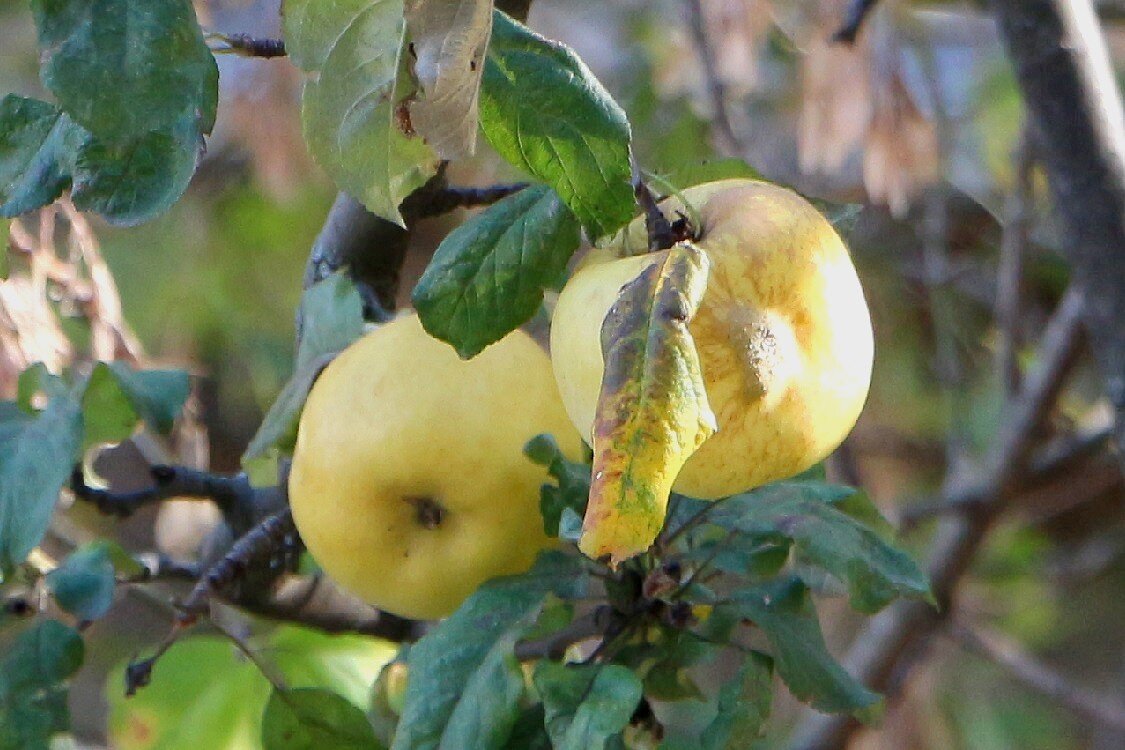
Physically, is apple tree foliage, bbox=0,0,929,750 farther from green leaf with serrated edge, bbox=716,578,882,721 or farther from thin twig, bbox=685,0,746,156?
thin twig, bbox=685,0,746,156

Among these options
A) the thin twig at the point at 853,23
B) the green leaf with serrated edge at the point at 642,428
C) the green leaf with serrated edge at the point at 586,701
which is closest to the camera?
the green leaf with serrated edge at the point at 642,428

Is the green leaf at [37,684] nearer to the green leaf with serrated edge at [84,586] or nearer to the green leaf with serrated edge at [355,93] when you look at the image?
the green leaf with serrated edge at [84,586]

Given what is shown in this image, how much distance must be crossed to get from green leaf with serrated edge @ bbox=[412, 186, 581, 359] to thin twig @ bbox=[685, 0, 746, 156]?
976 millimetres

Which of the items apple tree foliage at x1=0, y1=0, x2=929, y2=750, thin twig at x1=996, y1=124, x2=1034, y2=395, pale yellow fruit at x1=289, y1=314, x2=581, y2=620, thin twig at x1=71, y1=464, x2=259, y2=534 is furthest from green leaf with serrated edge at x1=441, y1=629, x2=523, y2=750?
thin twig at x1=996, y1=124, x2=1034, y2=395

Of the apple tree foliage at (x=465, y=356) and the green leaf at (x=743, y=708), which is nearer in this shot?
the apple tree foliage at (x=465, y=356)

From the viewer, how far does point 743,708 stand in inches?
27.0

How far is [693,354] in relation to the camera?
51cm

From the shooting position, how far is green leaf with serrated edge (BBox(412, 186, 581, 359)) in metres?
Answer: 0.66

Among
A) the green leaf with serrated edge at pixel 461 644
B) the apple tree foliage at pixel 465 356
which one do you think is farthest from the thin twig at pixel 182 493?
the green leaf with serrated edge at pixel 461 644

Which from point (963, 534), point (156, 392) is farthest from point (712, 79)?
point (156, 392)

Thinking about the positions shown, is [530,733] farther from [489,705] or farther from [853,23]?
[853,23]

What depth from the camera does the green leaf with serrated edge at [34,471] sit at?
766 millimetres

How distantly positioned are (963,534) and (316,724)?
111cm

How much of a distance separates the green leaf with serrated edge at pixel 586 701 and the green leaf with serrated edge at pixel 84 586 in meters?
0.29
